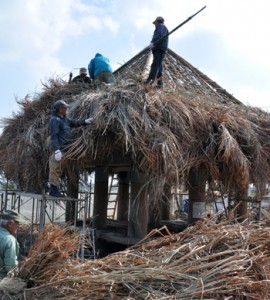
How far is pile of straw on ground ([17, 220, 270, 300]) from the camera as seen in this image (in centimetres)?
380

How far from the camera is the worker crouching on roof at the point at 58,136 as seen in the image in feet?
23.2

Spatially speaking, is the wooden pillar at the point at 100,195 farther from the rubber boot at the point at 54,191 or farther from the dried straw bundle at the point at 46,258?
the dried straw bundle at the point at 46,258

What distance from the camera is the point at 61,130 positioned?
7.23 m

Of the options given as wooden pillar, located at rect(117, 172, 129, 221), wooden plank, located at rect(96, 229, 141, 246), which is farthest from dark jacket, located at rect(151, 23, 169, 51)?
wooden pillar, located at rect(117, 172, 129, 221)

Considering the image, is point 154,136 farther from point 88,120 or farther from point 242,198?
point 242,198

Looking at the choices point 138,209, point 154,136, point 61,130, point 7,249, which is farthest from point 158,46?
point 7,249

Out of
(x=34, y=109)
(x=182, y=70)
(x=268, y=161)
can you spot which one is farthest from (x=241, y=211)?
(x=34, y=109)

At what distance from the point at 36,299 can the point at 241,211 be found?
768 cm

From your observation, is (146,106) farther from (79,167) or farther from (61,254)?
(61,254)

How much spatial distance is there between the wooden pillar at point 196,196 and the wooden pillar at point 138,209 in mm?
1183

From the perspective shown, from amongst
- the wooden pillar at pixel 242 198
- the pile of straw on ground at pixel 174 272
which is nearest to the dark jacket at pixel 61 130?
the pile of straw on ground at pixel 174 272

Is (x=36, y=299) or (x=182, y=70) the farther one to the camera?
(x=182, y=70)

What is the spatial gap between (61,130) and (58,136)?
0.38 ft

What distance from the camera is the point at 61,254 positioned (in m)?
4.31
